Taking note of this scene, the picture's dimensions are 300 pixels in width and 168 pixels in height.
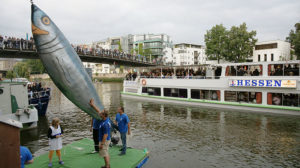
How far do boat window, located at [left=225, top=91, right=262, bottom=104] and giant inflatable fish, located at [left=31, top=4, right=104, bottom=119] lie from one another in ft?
59.4

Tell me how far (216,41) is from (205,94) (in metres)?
32.6

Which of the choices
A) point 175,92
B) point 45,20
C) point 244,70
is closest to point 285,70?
point 244,70

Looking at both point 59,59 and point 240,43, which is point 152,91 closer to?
point 59,59

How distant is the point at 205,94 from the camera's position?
24141mm

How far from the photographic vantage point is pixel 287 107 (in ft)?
60.8

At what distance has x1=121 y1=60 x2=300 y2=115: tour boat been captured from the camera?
18.7m

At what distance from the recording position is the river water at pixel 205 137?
987 cm

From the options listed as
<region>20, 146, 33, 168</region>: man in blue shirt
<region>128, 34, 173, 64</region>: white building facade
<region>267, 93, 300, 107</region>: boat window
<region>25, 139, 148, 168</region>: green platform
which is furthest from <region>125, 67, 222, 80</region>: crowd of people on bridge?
<region>128, 34, 173, 64</region>: white building facade

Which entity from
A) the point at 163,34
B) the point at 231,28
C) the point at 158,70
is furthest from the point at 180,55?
the point at 158,70

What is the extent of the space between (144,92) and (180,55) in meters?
65.9

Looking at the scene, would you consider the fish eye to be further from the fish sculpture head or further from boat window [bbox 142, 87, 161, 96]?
boat window [bbox 142, 87, 161, 96]

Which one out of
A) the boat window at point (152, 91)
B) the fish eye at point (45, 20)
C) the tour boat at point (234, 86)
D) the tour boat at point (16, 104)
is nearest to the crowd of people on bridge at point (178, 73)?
the tour boat at point (234, 86)

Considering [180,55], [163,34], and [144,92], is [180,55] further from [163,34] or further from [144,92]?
[144,92]

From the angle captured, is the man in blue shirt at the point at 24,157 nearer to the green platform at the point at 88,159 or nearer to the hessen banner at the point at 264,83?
the green platform at the point at 88,159
